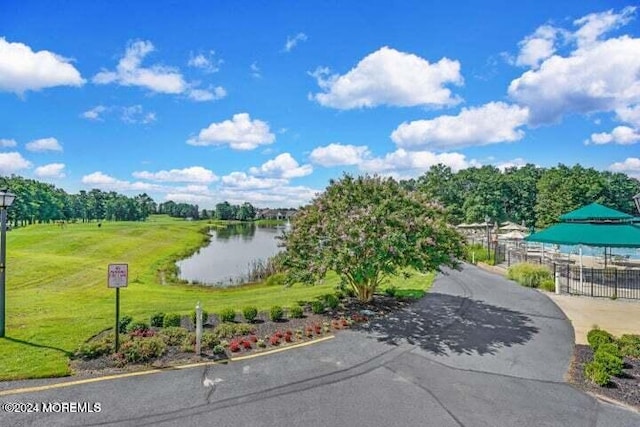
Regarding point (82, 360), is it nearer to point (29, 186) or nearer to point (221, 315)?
point (221, 315)

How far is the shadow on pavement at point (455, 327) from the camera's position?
30.6 feet

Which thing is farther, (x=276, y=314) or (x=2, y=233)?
(x=276, y=314)

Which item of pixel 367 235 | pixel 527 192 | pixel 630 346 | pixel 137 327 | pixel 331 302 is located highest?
pixel 527 192

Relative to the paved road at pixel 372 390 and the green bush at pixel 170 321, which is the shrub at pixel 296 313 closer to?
the paved road at pixel 372 390

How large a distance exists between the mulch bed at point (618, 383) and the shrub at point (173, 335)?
27.9ft

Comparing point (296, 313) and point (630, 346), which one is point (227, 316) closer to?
point (296, 313)

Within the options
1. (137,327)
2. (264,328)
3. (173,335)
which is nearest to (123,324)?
(137,327)

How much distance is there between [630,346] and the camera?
8828 millimetres

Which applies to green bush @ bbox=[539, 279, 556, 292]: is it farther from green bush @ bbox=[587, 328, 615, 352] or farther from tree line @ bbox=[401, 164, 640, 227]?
tree line @ bbox=[401, 164, 640, 227]

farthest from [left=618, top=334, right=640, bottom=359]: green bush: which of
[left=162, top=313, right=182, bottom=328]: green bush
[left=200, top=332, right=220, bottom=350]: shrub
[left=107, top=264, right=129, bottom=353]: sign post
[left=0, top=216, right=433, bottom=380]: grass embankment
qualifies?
[left=107, top=264, right=129, bottom=353]: sign post

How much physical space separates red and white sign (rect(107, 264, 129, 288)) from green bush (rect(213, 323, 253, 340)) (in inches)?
101

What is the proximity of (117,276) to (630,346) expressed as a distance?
12.0 metres

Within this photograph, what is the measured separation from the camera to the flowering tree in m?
10.7

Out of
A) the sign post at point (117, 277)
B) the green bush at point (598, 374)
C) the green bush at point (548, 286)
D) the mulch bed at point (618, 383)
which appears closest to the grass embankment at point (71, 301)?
the sign post at point (117, 277)
